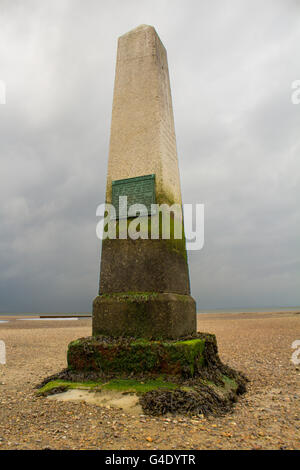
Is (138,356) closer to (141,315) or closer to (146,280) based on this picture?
(141,315)

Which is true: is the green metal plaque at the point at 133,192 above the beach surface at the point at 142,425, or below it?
above

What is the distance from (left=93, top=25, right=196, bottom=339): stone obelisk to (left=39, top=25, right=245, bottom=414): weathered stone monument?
14 millimetres

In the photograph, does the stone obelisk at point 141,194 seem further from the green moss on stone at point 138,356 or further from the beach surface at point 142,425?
the beach surface at point 142,425

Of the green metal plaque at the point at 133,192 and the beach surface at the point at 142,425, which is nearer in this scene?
the beach surface at the point at 142,425

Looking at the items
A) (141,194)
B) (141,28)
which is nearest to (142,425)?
(141,194)

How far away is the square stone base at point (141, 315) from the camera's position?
13.6 feet

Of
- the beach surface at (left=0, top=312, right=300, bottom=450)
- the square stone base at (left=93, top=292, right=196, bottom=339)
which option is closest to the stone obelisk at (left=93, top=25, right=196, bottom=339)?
the square stone base at (left=93, top=292, right=196, bottom=339)

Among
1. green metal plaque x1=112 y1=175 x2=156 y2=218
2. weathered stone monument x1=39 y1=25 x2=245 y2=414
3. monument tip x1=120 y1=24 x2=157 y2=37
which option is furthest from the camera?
monument tip x1=120 y1=24 x2=157 y2=37

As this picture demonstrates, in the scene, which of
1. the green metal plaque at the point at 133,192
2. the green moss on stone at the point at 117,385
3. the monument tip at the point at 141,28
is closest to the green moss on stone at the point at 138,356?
the green moss on stone at the point at 117,385

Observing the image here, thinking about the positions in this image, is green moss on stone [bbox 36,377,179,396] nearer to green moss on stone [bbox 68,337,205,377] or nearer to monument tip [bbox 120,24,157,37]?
green moss on stone [bbox 68,337,205,377]

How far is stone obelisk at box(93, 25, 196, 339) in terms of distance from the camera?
4.27m

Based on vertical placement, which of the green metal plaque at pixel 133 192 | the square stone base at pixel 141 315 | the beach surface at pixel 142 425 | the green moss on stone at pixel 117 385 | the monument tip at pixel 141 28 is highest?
the monument tip at pixel 141 28

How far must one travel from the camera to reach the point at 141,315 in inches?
166
